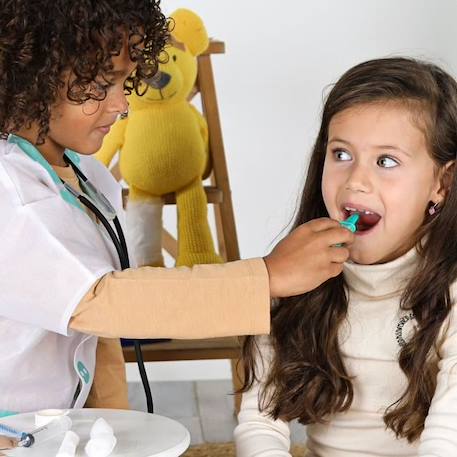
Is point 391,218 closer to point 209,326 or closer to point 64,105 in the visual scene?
point 209,326

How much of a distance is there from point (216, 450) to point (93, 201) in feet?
3.64

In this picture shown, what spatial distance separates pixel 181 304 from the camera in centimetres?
141

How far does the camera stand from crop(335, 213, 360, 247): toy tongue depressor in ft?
4.90

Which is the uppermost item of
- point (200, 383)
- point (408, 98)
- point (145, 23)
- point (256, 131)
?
point (145, 23)

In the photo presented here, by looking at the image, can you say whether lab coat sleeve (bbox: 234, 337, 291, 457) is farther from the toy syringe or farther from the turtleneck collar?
the toy syringe

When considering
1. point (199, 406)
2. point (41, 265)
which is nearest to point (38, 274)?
point (41, 265)

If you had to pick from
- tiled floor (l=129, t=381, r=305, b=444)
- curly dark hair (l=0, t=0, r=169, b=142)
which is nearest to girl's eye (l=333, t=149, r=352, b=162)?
curly dark hair (l=0, t=0, r=169, b=142)

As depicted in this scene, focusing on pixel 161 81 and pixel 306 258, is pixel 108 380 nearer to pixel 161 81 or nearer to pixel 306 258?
pixel 306 258

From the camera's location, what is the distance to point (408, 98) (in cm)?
155

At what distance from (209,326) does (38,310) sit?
238 millimetres

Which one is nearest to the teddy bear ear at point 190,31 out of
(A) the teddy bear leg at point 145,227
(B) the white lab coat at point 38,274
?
(A) the teddy bear leg at point 145,227

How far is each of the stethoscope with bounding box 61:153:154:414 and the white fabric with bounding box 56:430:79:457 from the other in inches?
13.1

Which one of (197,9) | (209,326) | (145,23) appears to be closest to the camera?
(209,326)

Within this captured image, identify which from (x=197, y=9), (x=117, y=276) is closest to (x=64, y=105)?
(x=117, y=276)
